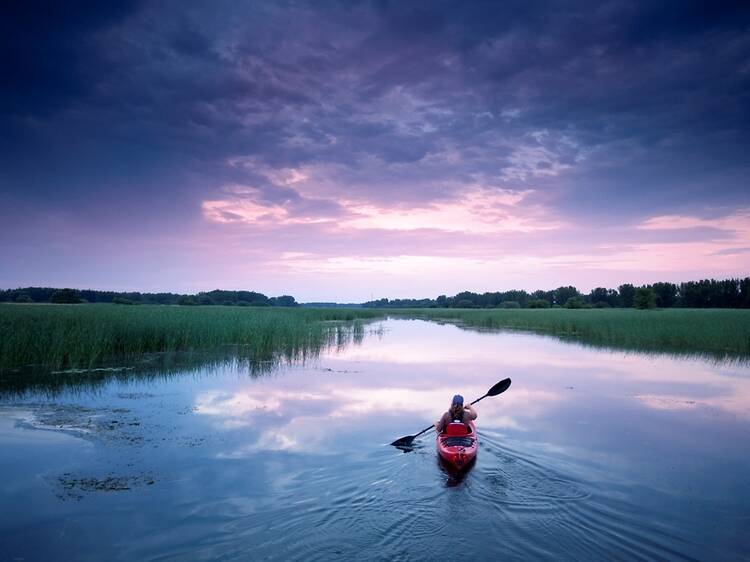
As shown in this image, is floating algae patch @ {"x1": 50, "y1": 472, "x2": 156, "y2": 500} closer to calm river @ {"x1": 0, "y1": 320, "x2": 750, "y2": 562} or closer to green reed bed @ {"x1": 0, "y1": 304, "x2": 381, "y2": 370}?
calm river @ {"x1": 0, "y1": 320, "x2": 750, "y2": 562}

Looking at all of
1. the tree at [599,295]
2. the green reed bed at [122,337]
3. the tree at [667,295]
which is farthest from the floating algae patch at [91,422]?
the tree at [599,295]

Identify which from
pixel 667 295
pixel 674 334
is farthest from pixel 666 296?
pixel 674 334

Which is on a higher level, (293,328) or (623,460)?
(293,328)

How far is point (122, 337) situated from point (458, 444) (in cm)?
1538

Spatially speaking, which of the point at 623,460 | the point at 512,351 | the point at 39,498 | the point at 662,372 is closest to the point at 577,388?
the point at 662,372

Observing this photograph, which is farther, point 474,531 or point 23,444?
point 23,444

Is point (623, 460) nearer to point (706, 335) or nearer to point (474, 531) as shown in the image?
point (474, 531)

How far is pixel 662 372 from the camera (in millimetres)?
16672

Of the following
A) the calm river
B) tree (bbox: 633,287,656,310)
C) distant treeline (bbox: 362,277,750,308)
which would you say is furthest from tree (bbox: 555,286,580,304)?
the calm river

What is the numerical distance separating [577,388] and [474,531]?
10.4 meters

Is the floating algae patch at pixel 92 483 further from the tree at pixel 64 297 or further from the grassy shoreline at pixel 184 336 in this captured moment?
the tree at pixel 64 297

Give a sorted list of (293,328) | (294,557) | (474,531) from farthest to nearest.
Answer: (293,328)
(474,531)
(294,557)

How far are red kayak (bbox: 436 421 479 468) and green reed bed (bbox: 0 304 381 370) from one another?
501 inches

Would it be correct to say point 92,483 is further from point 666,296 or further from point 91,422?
point 666,296
